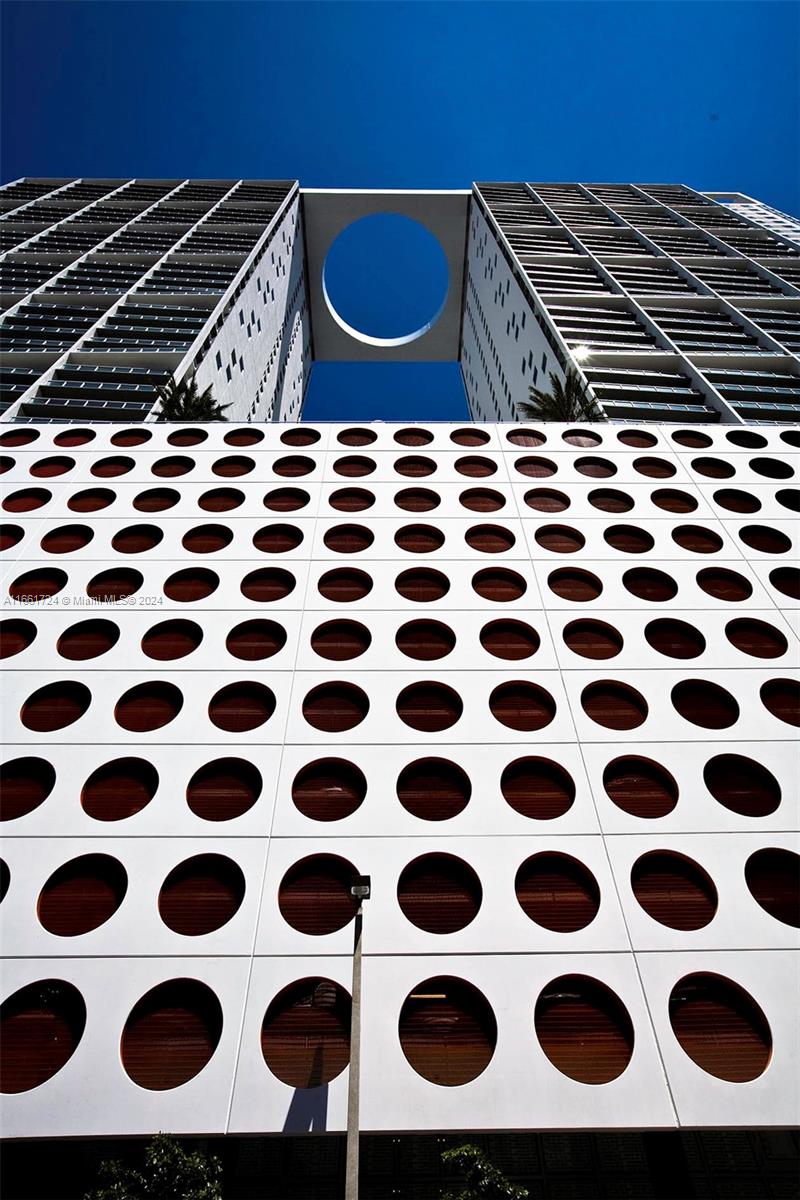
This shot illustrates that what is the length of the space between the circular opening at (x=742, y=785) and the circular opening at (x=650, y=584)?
4.87 meters

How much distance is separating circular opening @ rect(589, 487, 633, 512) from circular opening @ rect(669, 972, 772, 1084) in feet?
43.8

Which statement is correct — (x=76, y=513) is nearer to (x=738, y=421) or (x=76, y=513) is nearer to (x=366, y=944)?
(x=366, y=944)

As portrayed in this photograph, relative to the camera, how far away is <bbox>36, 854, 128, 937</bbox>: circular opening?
419 inches

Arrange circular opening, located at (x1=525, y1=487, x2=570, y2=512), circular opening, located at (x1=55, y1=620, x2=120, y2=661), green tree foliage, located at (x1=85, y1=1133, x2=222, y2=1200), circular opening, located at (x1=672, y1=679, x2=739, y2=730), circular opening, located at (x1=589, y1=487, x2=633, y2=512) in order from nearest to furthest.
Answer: green tree foliage, located at (x1=85, y1=1133, x2=222, y2=1200), circular opening, located at (x1=672, y1=679, x2=739, y2=730), circular opening, located at (x1=55, y1=620, x2=120, y2=661), circular opening, located at (x1=525, y1=487, x2=570, y2=512), circular opening, located at (x1=589, y1=487, x2=633, y2=512)

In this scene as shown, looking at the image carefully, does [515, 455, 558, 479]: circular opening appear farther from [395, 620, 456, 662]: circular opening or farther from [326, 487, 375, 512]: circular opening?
[395, 620, 456, 662]: circular opening

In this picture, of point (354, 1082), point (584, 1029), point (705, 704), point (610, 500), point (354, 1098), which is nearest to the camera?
point (354, 1098)

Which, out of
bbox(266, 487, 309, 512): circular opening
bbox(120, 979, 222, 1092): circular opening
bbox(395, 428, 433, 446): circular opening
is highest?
bbox(395, 428, 433, 446): circular opening

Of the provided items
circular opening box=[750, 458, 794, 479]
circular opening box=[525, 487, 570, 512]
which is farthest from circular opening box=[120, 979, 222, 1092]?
circular opening box=[750, 458, 794, 479]

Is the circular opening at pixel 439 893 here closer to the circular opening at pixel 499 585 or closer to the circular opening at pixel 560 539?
the circular opening at pixel 499 585

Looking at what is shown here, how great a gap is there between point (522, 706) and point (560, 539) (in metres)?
6.55

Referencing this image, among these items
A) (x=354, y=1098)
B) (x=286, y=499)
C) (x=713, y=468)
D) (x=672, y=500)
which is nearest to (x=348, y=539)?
(x=286, y=499)

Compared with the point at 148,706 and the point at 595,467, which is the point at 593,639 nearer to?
the point at 595,467

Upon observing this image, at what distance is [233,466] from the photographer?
21.8 metres

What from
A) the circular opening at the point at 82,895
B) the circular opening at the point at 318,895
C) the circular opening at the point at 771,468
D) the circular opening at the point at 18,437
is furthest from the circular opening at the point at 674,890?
the circular opening at the point at 18,437
